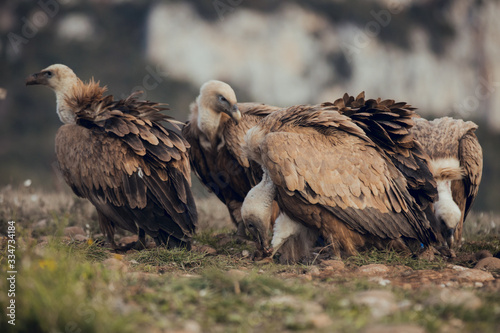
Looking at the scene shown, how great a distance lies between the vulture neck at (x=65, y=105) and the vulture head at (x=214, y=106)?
1.39 meters

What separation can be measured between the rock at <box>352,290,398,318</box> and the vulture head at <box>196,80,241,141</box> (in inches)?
129

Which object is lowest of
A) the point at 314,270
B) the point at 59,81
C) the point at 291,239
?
the point at 314,270

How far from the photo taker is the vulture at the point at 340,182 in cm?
491

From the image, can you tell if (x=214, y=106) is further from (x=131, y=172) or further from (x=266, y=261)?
(x=266, y=261)

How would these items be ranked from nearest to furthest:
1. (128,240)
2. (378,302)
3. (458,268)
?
(378,302) → (458,268) → (128,240)

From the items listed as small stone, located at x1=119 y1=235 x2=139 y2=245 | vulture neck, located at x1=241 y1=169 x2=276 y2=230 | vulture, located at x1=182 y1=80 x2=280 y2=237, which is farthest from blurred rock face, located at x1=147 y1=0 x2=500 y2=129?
vulture neck, located at x1=241 y1=169 x2=276 y2=230

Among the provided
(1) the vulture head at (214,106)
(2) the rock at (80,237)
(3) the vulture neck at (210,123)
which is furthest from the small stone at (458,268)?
(2) the rock at (80,237)

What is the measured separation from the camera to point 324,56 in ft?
90.2

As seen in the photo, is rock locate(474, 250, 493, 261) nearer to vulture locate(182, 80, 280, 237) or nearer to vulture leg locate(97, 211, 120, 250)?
vulture locate(182, 80, 280, 237)

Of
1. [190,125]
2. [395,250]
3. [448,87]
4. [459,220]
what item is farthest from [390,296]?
[448,87]

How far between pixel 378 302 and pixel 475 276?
1478 mm

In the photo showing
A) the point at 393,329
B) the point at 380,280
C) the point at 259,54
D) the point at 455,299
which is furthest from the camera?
the point at 259,54

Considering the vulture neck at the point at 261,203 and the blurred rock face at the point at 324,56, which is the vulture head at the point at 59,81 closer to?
the vulture neck at the point at 261,203

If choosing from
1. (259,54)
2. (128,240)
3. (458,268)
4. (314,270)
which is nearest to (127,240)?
(128,240)
